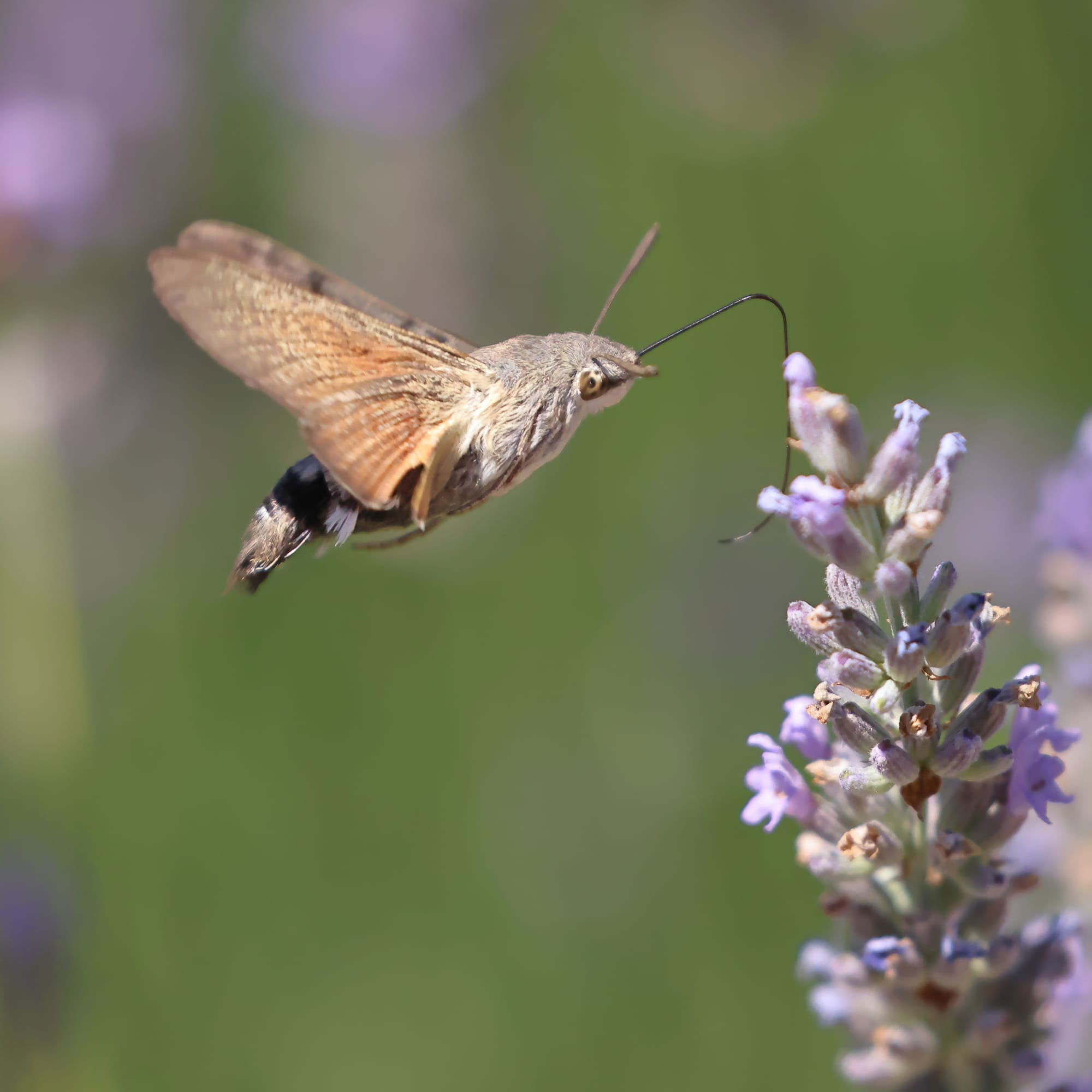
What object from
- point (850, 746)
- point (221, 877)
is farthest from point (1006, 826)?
point (221, 877)

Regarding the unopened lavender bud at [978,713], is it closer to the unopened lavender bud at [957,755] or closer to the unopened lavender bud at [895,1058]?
the unopened lavender bud at [957,755]

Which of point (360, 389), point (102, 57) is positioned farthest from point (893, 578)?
point (102, 57)

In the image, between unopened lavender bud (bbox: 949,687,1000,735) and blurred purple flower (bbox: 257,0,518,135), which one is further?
blurred purple flower (bbox: 257,0,518,135)

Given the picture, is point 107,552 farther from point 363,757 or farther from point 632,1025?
Answer: point 632,1025

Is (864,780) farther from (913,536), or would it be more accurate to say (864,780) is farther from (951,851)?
(913,536)

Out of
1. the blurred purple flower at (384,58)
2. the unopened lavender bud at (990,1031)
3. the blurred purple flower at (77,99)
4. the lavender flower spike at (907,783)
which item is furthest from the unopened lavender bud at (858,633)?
the blurred purple flower at (384,58)

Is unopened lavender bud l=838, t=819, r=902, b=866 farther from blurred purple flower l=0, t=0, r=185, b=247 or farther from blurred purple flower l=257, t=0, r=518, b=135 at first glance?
blurred purple flower l=257, t=0, r=518, b=135

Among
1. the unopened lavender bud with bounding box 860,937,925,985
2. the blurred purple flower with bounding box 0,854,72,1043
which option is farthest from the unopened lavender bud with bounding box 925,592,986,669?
the blurred purple flower with bounding box 0,854,72,1043
